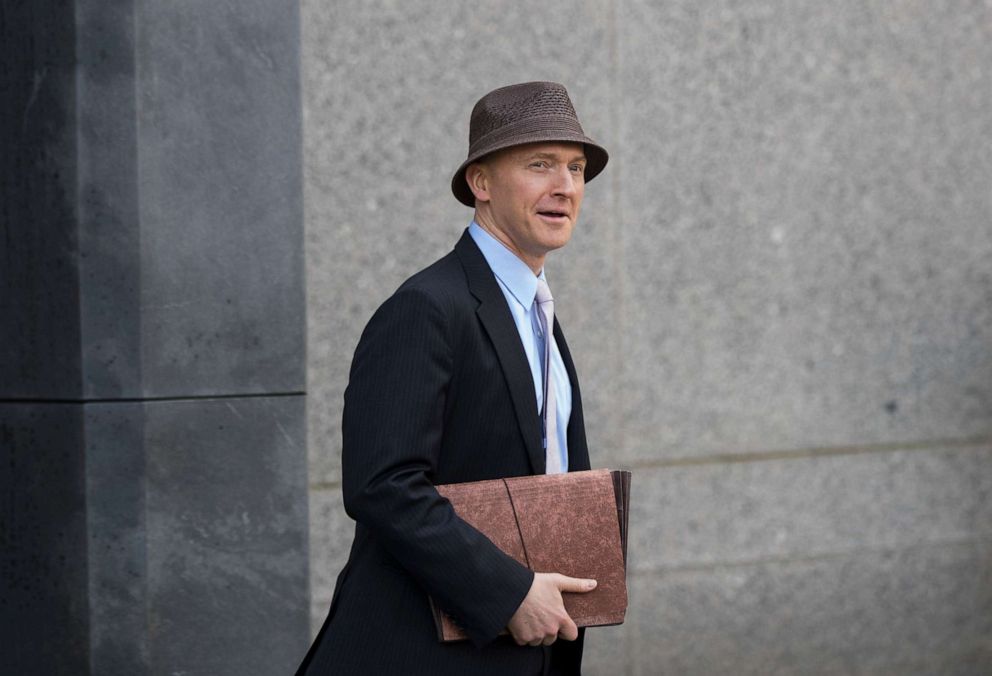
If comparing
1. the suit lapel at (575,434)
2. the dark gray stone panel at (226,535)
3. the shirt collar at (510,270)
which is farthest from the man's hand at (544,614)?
the dark gray stone panel at (226,535)

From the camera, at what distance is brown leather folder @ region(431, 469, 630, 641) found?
2211 mm

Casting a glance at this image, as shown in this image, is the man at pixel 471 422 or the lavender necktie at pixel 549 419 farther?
the lavender necktie at pixel 549 419

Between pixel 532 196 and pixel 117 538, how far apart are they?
4.95 feet

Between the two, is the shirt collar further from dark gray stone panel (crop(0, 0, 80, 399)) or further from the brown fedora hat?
dark gray stone panel (crop(0, 0, 80, 399))

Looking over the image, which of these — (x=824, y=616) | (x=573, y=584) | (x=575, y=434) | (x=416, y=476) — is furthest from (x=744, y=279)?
(x=416, y=476)

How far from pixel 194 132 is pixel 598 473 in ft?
5.05

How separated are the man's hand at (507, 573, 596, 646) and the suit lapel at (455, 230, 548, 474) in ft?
0.71

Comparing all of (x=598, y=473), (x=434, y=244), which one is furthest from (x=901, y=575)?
(x=598, y=473)

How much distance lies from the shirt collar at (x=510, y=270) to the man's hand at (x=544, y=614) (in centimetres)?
54

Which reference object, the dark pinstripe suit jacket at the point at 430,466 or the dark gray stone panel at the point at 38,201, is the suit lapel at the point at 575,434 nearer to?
the dark pinstripe suit jacket at the point at 430,466

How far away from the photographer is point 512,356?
2328 millimetres

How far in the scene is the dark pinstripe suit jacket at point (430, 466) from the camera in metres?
2.13

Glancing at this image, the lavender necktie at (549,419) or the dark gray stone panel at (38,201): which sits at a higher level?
the dark gray stone panel at (38,201)

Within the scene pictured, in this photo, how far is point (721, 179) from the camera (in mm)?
5035
